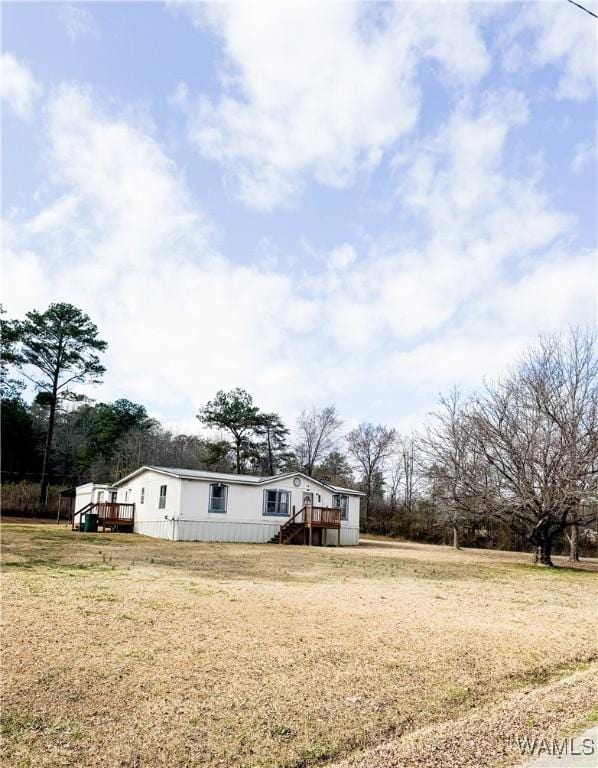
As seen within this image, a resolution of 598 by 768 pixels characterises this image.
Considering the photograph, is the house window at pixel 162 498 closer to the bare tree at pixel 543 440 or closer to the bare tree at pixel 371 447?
the bare tree at pixel 543 440

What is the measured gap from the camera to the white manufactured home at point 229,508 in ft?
76.7

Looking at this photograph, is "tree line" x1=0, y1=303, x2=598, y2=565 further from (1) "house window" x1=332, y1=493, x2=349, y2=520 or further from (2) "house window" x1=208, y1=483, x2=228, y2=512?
(2) "house window" x1=208, y1=483, x2=228, y2=512

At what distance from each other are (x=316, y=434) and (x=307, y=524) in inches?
1087

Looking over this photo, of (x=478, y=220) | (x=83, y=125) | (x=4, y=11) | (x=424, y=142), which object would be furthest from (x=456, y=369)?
(x=4, y=11)

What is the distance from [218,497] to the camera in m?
24.2

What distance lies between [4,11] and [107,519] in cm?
2290

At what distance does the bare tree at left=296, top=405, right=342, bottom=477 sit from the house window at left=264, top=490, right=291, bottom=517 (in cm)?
2566

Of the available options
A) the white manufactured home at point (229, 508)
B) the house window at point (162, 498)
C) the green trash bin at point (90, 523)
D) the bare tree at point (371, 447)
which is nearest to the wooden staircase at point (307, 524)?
the white manufactured home at point (229, 508)

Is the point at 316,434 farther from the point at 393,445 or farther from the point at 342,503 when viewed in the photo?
the point at 342,503

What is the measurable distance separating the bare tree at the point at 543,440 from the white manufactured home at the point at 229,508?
31.9 ft

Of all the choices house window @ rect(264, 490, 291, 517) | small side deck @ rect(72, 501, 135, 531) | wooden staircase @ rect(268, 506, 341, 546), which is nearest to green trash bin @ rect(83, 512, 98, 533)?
small side deck @ rect(72, 501, 135, 531)

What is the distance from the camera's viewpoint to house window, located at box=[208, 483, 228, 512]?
23969 millimetres

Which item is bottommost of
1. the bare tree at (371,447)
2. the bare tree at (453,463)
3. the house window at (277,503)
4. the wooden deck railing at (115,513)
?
the wooden deck railing at (115,513)

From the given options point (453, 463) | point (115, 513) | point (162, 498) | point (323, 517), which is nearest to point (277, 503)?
point (323, 517)
